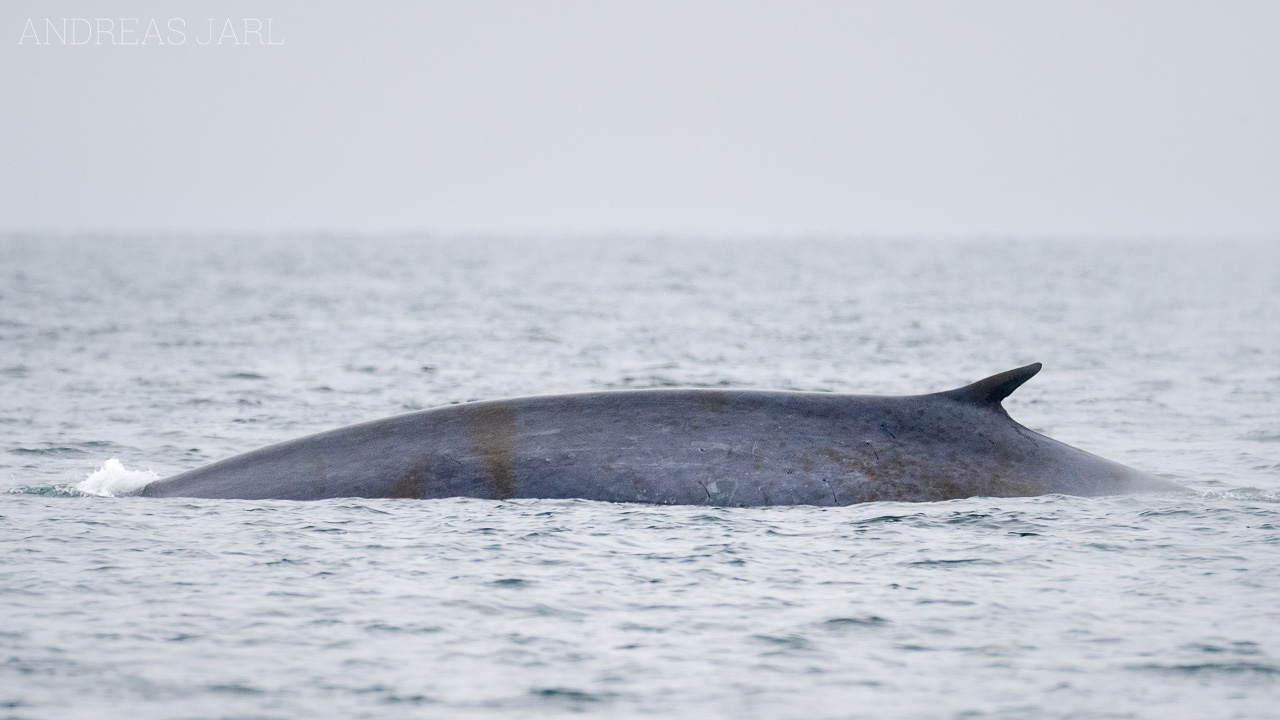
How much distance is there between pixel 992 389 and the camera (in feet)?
34.1

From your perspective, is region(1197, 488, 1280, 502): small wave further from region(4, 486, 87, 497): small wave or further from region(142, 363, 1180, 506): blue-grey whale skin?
region(4, 486, 87, 497): small wave

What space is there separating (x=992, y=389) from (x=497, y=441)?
11.6 feet

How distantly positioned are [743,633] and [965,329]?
1161 inches

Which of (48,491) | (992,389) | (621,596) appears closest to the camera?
(621,596)

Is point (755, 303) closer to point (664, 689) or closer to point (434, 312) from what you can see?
point (434, 312)

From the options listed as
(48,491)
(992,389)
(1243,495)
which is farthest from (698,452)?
(48,491)

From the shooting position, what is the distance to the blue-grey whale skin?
33.3ft

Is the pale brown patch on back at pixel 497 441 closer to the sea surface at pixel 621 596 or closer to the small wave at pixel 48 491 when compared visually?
the sea surface at pixel 621 596

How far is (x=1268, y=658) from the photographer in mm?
7883

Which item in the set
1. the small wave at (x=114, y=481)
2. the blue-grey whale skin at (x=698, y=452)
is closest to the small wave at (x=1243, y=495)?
the blue-grey whale skin at (x=698, y=452)

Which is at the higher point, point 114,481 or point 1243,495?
point 1243,495

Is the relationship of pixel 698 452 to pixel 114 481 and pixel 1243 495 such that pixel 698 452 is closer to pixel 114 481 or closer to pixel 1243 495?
pixel 1243 495

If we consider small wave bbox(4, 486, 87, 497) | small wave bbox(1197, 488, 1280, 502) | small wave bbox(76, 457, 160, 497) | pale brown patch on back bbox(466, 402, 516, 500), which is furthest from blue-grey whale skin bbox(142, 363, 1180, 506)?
small wave bbox(4, 486, 87, 497)

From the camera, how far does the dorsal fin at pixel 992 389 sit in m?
10.3
